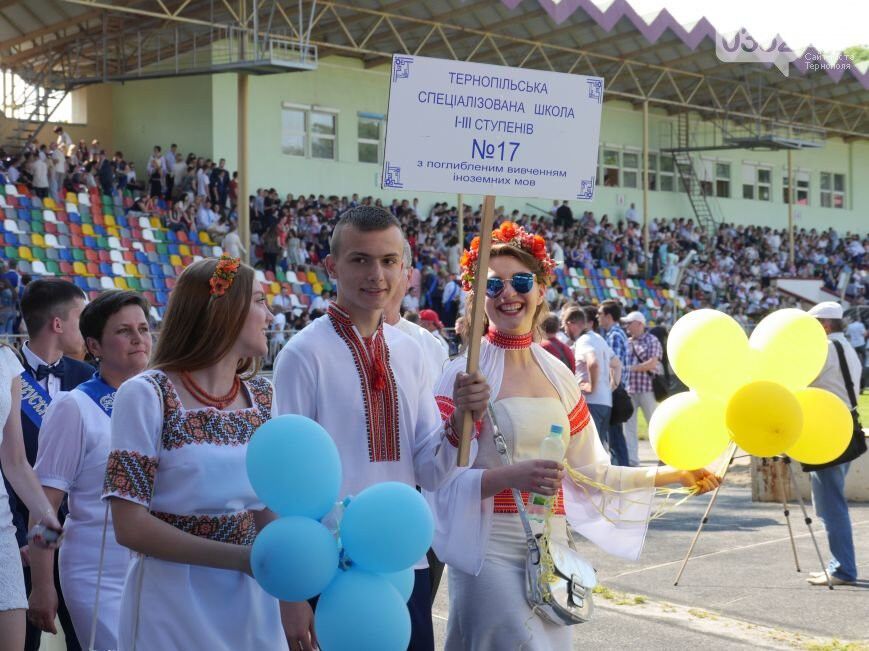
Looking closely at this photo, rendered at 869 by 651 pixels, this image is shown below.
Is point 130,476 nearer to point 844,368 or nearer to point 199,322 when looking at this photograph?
point 199,322

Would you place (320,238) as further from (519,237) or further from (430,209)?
(519,237)

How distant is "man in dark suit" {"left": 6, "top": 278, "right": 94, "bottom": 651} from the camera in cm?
454

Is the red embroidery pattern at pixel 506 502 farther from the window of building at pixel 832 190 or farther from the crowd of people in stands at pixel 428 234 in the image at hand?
the window of building at pixel 832 190

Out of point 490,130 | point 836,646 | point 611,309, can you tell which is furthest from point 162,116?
point 490,130

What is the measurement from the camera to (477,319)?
374 centimetres

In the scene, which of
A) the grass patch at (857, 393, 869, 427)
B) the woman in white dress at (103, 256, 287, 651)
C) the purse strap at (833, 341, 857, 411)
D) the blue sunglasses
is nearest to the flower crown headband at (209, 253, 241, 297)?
the woman in white dress at (103, 256, 287, 651)

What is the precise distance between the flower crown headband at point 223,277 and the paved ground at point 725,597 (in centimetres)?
374

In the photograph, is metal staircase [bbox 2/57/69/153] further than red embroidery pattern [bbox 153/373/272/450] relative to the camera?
Yes

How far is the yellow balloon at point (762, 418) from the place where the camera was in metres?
4.94

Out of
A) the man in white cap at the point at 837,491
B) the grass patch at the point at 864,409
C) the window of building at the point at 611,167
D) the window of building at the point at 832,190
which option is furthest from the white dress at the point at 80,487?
the window of building at the point at 832,190

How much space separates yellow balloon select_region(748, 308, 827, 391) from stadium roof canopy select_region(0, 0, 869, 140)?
18111 millimetres

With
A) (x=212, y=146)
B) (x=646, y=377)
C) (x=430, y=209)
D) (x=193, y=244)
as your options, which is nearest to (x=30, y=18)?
(x=212, y=146)

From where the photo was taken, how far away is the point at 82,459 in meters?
3.96

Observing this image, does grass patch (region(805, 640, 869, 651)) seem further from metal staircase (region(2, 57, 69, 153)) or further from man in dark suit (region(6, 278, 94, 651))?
metal staircase (region(2, 57, 69, 153))
